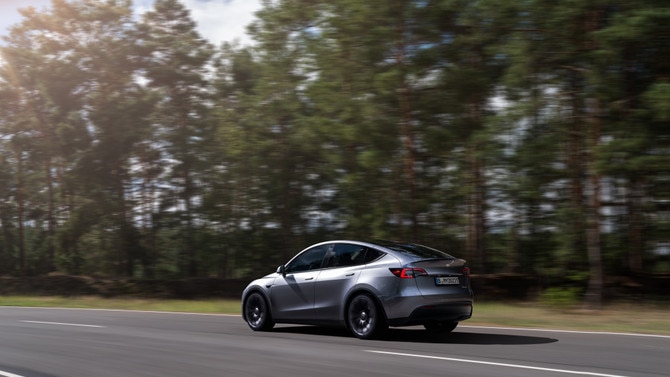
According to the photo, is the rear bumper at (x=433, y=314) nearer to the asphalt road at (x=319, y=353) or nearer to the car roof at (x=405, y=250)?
the asphalt road at (x=319, y=353)

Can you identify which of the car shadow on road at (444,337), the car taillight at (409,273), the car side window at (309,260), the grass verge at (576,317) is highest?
the car side window at (309,260)

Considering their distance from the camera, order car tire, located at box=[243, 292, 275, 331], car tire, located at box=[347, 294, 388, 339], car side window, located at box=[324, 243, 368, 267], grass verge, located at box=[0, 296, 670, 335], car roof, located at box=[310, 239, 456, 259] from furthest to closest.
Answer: grass verge, located at box=[0, 296, 670, 335] < car tire, located at box=[243, 292, 275, 331] < car side window, located at box=[324, 243, 368, 267] < car roof, located at box=[310, 239, 456, 259] < car tire, located at box=[347, 294, 388, 339]

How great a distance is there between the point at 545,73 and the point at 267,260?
73.9ft

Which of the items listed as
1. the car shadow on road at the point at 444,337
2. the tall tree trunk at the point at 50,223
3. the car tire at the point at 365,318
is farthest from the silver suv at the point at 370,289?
the tall tree trunk at the point at 50,223

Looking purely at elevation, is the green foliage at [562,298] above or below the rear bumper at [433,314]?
below

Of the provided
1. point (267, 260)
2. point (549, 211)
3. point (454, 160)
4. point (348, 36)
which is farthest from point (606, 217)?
point (267, 260)

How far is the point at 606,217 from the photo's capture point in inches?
996

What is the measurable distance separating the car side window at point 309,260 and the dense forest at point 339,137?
32.9ft

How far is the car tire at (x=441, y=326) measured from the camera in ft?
41.1

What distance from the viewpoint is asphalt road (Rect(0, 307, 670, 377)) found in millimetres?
8508

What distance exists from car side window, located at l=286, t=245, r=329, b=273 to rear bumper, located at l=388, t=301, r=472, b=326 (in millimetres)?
2026

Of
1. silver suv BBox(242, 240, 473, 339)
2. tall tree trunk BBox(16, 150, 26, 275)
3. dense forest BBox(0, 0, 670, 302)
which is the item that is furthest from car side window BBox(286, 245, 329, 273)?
tall tree trunk BBox(16, 150, 26, 275)

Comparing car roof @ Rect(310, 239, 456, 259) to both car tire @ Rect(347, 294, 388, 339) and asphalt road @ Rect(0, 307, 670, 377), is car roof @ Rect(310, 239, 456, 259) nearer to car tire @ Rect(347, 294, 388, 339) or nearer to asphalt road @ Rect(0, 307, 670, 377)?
car tire @ Rect(347, 294, 388, 339)

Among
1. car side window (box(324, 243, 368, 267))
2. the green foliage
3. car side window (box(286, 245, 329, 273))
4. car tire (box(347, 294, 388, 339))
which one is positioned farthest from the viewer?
the green foliage
